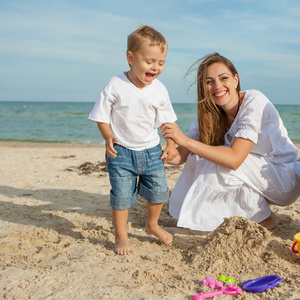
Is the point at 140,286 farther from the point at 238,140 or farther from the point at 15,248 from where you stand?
the point at 238,140

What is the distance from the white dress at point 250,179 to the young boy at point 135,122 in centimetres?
42

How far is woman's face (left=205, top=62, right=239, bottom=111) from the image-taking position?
325cm

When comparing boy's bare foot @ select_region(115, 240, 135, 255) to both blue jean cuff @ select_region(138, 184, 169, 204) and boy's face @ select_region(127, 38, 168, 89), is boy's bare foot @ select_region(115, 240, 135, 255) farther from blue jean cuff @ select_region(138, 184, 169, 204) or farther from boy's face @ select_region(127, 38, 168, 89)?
boy's face @ select_region(127, 38, 168, 89)

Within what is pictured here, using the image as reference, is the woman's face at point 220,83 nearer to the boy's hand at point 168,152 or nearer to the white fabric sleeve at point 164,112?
the white fabric sleeve at point 164,112

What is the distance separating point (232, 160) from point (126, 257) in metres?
1.15

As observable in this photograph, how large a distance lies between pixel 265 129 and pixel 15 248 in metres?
2.29

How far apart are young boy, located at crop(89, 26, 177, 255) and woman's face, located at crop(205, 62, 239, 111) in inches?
24.8

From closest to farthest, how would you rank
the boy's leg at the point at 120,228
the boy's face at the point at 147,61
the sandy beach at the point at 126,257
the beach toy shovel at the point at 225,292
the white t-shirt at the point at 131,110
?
the beach toy shovel at the point at 225,292, the sandy beach at the point at 126,257, the boy's face at the point at 147,61, the white t-shirt at the point at 131,110, the boy's leg at the point at 120,228

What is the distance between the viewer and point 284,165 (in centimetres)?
331

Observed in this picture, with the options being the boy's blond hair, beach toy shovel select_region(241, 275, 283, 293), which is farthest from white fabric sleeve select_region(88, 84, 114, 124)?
beach toy shovel select_region(241, 275, 283, 293)

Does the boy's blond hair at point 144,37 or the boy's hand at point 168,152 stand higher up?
the boy's blond hair at point 144,37

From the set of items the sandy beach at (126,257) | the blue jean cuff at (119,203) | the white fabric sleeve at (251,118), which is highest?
the white fabric sleeve at (251,118)

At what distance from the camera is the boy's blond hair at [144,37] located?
2541mm

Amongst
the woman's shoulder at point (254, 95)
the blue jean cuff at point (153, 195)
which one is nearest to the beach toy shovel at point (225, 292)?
the blue jean cuff at point (153, 195)
